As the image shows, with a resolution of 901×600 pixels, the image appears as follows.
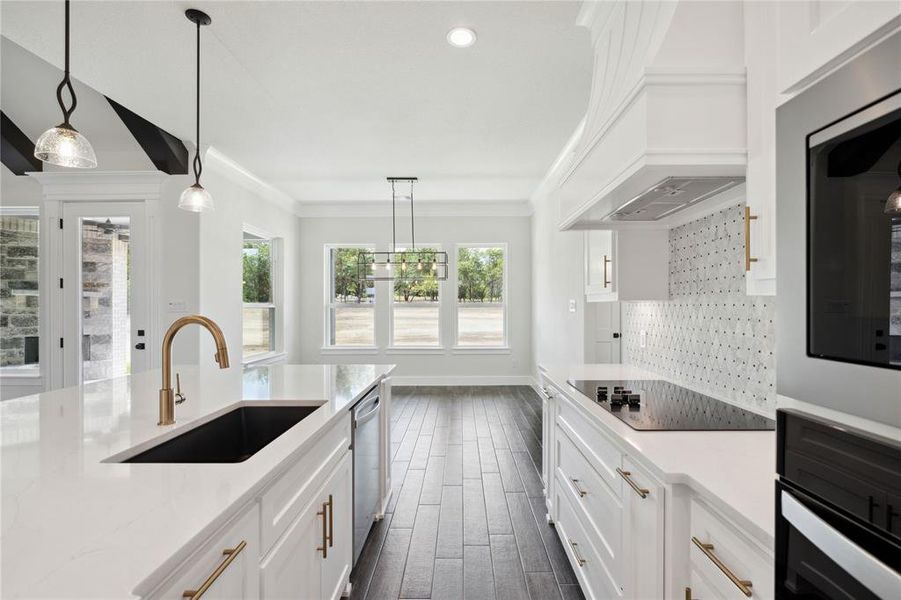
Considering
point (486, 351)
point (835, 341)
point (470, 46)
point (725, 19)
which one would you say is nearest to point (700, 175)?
point (725, 19)

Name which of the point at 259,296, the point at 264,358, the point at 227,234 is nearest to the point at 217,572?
the point at 227,234

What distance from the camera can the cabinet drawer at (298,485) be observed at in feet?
3.79

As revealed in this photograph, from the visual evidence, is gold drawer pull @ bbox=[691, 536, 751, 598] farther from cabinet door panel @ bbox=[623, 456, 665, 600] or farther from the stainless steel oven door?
the stainless steel oven door

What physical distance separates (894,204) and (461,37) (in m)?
2.42

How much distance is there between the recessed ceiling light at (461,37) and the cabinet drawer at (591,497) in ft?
7.05

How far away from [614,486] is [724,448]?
387mm

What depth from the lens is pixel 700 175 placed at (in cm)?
150

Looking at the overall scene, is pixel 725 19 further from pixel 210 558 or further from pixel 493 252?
pixel 493 252

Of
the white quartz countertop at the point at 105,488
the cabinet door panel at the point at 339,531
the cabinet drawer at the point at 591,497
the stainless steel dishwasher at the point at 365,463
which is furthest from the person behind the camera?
the stainless steel dishwasher at the point at 365,463

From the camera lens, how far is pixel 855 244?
1.79 ft

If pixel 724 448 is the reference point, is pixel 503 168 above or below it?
above

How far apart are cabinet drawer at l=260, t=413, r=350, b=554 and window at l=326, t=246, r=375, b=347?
5.27m

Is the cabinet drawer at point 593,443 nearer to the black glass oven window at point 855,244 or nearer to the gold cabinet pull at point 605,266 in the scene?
the gold cabinet pull at point 605,266

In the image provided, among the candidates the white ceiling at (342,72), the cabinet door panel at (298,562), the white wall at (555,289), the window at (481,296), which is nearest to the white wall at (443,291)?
the window at (481,296)
